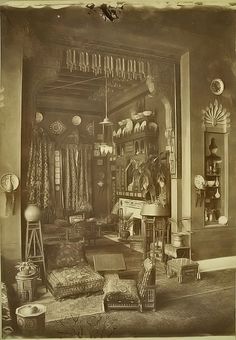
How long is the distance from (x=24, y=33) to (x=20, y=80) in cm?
37

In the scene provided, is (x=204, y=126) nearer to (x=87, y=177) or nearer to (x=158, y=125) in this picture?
(x=158, y=125)

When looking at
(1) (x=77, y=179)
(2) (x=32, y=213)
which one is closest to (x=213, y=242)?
(1) (x=77, y=179)

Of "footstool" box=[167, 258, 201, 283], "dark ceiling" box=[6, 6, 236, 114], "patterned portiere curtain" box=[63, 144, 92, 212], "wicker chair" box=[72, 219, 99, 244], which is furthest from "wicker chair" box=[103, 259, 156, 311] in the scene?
"dark ceiling" box=[6, 6, 236, 114]

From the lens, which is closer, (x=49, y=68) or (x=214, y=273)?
(x=49, y=68)

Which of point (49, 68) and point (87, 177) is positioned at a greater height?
Answer: point (49, 68)

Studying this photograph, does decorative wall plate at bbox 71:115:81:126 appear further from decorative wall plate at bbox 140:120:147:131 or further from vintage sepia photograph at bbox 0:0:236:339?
decorative wall plate at bbox 140:120:147:131

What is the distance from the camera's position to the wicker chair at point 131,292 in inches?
112

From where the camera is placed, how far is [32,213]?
112 inches

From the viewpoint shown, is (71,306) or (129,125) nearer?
(71,306)

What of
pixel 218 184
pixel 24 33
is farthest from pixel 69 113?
pixel 218 184

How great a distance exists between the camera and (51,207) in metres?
2.88

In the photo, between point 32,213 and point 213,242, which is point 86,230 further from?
point 213,242

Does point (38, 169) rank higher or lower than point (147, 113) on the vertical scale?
lower

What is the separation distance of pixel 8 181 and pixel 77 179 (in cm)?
54
